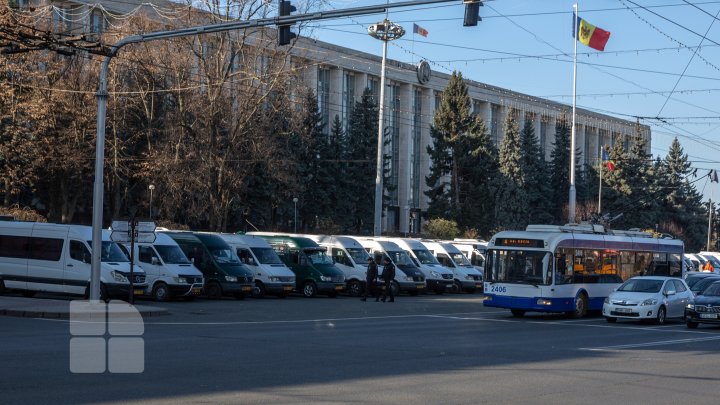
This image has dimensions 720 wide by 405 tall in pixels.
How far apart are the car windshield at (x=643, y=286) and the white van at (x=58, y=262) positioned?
15.7 meters

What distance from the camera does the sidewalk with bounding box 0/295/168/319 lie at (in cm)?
2484

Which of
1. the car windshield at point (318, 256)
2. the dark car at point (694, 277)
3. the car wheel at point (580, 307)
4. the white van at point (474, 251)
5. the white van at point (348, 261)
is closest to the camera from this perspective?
the car wheel at point (580, 307)

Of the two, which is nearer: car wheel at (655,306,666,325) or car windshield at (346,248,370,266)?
car wheel at (655,306,666,325)

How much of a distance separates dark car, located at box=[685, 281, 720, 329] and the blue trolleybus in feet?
12.9

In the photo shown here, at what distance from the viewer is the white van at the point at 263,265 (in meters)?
37.9

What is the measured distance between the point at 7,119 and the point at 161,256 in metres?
18.6

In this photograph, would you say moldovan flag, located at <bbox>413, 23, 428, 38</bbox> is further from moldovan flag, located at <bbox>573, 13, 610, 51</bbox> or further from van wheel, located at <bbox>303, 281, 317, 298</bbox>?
van wheel, located at <bbox>303, 281, 317, 298</bbox>

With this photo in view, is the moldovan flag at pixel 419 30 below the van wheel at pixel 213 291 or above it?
above

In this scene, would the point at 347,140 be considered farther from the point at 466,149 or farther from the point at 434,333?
the point at 434,333

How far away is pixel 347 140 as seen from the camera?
246 ft

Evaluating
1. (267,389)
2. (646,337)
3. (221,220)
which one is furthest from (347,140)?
(267,389)

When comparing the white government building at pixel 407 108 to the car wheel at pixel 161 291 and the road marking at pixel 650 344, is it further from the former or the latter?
the road marking at pixel 650 344

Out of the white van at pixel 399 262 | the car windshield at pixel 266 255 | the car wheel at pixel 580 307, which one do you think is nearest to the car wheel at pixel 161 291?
the car windshield at pixel 266 255

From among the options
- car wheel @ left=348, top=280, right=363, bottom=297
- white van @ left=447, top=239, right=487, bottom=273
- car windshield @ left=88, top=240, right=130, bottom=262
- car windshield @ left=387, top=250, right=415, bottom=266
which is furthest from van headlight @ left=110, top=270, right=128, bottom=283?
white van @ left=447, top=239, right=487, bottom=273
